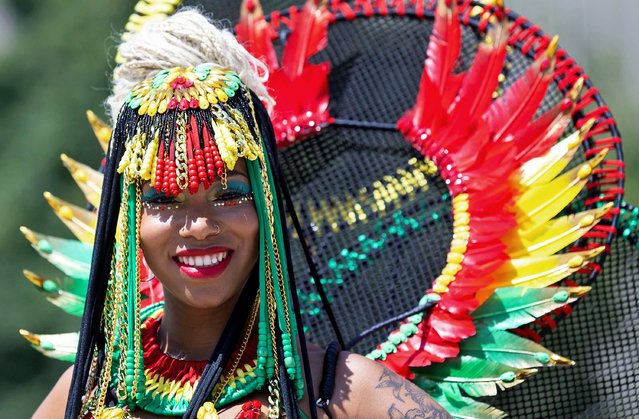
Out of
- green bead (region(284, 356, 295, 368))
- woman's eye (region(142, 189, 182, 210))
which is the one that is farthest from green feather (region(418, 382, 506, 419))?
woman's eye (region(142, 189, 182, 210))

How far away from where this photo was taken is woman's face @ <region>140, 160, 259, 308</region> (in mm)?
2918

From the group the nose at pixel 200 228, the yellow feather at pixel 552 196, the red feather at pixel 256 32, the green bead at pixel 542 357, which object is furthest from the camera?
the red feather at pixel 256 32

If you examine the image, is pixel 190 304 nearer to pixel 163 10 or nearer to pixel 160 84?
pixel 160 84

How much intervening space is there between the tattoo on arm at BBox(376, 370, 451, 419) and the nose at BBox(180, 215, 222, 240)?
551 millimetres

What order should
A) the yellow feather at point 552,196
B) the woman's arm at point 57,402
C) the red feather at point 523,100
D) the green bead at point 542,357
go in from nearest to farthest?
the woman's arm at point 57,402
the green bead at point 542,357
the yellow feather at point 552,196
the red feather at point 523,100

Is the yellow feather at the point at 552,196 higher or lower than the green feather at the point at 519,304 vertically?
higher

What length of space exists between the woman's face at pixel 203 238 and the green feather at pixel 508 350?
819 mm

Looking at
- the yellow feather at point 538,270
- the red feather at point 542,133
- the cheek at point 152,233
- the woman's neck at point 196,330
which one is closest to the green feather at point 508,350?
the yellow feather at point 538,270

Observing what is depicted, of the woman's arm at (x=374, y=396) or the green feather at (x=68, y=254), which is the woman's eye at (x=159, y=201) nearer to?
the woman's arm at (x=374, y=396)

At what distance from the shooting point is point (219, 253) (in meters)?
2.93

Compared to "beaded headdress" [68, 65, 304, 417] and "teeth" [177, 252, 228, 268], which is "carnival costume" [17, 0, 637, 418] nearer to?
"beaded headdress" [68, 65, 304, 417]

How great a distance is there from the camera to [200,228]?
2.90 meters

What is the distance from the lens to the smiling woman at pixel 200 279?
9.60ft

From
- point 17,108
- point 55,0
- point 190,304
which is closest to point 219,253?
point 190,304
